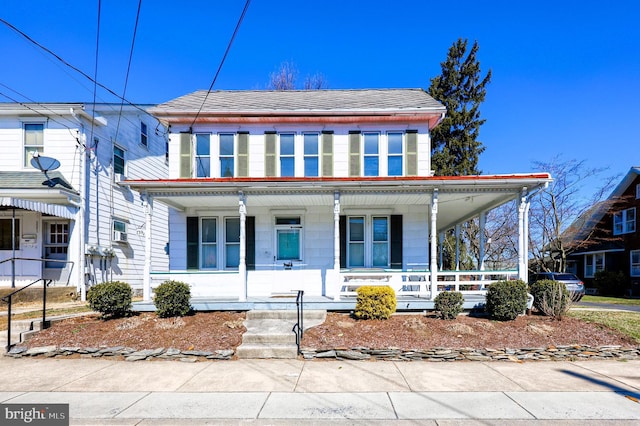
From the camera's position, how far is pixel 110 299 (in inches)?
367

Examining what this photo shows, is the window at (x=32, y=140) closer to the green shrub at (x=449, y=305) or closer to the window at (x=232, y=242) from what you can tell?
the window at (x=232, y=242)

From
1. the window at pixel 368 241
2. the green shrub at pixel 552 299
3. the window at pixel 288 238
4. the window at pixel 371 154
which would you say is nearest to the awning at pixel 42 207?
the window at pixel 288 238

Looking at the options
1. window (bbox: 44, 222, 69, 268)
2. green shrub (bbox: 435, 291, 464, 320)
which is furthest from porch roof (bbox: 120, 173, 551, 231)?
window (bbox: 44, 222, 69, 268)

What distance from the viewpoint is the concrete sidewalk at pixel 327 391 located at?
4.81 m

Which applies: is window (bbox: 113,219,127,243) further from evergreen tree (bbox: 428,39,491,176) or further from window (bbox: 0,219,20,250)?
evergreen tree (bbox: 428,39,491,176)

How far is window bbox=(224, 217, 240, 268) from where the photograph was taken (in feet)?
41.1

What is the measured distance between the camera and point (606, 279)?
24.5m

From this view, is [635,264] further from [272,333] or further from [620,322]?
[272,333]

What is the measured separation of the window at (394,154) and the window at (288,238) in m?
3.43

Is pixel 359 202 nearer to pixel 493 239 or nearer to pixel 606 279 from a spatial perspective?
pixel 493 239

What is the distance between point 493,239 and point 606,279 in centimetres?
691

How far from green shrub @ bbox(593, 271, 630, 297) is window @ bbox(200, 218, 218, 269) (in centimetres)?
2465

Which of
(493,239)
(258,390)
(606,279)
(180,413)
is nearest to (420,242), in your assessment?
(258,390)

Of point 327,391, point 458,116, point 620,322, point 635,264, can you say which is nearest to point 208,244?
point 327,391
